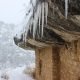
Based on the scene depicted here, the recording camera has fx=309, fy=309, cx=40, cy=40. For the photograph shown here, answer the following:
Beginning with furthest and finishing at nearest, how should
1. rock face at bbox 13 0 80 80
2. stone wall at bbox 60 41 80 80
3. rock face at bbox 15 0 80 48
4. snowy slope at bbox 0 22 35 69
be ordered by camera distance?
snowy slope at bbox 0 22 35 69
stone wall at bbox 60 41 80 80
rock face at bbox 13 0 80 80
rock face at bbox 15 0 80 48

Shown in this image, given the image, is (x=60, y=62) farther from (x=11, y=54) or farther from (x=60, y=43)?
(x=11, y=54)

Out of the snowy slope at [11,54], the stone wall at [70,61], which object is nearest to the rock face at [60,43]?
the stone wall at [70,61]

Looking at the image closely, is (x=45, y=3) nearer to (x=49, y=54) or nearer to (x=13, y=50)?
(x=49, y=54)

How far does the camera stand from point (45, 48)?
8391 millimetres

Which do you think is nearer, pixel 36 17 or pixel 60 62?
pixel 36 17

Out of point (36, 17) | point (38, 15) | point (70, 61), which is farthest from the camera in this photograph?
point (70, 61)

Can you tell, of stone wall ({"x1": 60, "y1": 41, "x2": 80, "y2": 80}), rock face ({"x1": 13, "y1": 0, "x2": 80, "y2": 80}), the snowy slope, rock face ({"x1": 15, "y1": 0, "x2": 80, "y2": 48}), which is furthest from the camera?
the snowy slope

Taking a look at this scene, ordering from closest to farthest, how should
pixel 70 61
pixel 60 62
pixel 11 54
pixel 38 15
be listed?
pixel 38 15 < pixel 70 61 < pixel 60 62 < pixel 11 54

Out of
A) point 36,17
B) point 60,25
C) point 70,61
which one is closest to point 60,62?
point 70,61

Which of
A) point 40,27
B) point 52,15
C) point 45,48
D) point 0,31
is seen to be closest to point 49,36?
→ point 40,27

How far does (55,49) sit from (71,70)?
963 millimetres

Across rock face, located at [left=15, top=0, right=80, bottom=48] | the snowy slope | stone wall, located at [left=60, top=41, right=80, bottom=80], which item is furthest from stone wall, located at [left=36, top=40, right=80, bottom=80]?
the snowy slope

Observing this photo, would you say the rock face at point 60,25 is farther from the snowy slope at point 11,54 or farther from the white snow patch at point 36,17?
the snowy slope at point 11,54

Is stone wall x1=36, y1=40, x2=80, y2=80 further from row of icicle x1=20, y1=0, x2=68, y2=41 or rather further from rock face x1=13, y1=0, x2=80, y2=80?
row of icicle x1=20, y1=0, x2=68, y2=41
